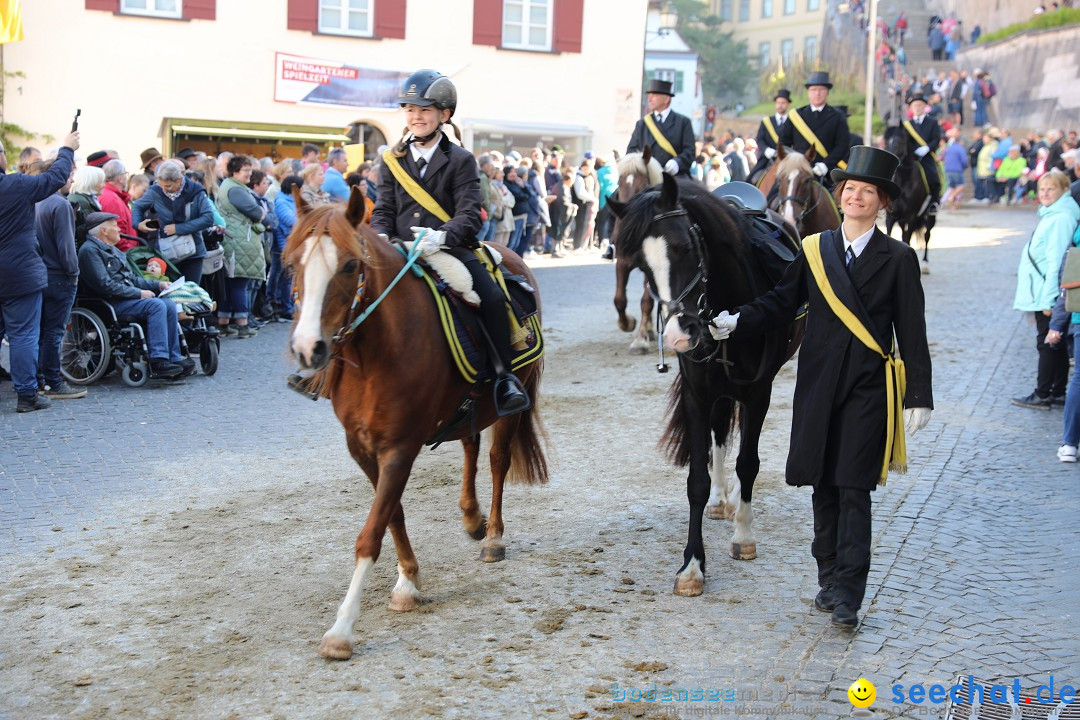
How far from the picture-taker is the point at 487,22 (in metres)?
28.0

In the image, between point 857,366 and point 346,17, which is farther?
point 346,17

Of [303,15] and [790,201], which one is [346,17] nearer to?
[303,15]

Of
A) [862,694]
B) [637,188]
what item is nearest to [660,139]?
[637,188]

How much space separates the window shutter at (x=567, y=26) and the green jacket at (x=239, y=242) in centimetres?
1661

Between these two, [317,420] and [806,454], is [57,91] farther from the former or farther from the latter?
[806,454]

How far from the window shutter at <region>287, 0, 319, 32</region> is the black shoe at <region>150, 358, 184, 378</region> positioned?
17.1 meters

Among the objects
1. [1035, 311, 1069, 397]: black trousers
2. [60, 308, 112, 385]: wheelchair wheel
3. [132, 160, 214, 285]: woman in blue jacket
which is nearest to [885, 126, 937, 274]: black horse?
[1035, 311, 1069, 397]: black trousers

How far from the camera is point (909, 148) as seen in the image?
59.4ft

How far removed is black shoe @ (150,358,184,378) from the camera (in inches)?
433

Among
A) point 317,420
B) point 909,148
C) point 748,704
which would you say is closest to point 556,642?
point 748,704

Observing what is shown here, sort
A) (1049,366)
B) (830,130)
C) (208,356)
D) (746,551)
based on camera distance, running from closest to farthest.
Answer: (746,551)
(1049,366)
(208,356)
(830,130)

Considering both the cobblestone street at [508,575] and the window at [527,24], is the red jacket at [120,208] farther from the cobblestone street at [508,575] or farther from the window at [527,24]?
the window at [527,24]

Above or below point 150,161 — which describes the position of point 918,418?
below

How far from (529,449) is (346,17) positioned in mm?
22151
